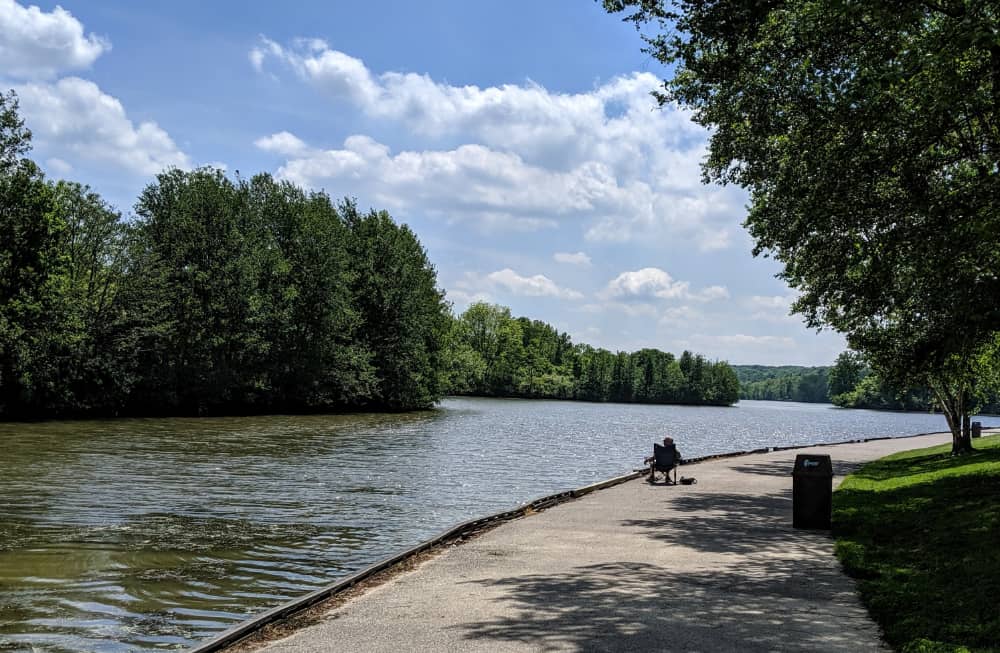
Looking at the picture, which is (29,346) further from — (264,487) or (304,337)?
(264,487)

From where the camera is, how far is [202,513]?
1695 cm

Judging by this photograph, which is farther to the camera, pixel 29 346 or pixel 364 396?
pixel 364 396

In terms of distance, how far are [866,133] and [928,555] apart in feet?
21.0

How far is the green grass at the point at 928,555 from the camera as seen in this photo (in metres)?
7.39

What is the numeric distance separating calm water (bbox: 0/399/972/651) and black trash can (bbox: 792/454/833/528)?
7.03 meters

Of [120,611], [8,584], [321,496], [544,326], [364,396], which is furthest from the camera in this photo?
[544,326]

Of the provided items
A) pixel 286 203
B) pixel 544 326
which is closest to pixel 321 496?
pixel 286 203

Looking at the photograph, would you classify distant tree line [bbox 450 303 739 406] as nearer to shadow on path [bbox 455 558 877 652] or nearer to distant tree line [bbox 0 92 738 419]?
distant tree line [bbox 0 92 738 419]

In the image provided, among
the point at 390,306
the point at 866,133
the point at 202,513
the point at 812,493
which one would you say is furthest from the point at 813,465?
the point at 390,306

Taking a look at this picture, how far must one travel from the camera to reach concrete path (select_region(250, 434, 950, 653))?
23.8 feet

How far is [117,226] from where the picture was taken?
53.2 m

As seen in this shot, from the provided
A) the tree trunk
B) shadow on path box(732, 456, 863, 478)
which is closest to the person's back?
shadow on path box(732, 456, 863, 478)

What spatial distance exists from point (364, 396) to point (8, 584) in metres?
60.2

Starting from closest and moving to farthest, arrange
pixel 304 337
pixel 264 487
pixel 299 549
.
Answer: pixel 299 549
pixel 264 487
pixel 304 337
